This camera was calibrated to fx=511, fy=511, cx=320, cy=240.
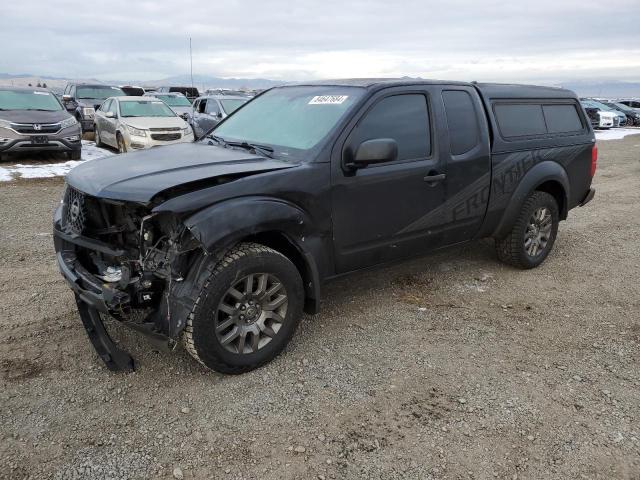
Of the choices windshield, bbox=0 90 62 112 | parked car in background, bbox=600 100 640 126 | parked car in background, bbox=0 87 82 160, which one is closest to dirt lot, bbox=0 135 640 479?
parked car in background, bbox=0 87 82 160

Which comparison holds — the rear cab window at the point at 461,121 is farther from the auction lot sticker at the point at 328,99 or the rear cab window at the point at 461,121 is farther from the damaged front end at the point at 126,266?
the damaged front end at the point at 126,266

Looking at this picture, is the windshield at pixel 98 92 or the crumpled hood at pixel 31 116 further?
the windshield at pixel 98 92

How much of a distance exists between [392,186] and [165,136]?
369 inches

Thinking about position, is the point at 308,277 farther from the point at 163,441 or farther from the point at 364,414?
the point at 163,441

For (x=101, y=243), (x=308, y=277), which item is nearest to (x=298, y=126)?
(x=308, y=277)

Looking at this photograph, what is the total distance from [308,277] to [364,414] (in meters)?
0.99

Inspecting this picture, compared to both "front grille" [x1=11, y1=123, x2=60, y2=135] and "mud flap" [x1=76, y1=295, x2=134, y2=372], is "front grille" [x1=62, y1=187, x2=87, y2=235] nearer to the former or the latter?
"mud flap" [x1=76, y1=295, x2=134, y2=372]

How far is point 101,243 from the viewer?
10.5 ft

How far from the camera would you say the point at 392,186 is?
3.81 metres

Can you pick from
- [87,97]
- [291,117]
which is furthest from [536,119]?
[87,97]

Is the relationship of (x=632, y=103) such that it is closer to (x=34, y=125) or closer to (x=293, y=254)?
(x=34, y=125)

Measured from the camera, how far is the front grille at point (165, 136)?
1183 cm

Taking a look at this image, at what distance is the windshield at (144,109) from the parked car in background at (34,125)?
143cm

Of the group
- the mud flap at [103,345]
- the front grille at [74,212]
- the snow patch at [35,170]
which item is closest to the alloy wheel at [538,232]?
the mud flap at [103,345]
